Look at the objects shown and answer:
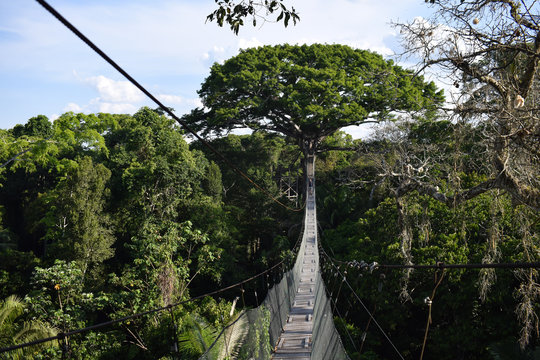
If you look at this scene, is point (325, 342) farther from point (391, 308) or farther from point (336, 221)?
point (336, 221)

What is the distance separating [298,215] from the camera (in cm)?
1504

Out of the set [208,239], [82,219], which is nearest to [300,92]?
[208,239]

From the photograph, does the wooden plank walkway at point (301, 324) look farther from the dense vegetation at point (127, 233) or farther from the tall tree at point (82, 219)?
the tall tree at point (82, 219)

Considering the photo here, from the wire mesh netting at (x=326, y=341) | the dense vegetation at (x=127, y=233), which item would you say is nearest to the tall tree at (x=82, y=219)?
the dense vegetation at (x=127, y=233)

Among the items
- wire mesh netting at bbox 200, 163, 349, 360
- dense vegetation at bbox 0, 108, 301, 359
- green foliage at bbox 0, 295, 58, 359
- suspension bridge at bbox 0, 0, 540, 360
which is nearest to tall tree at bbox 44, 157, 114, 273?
dense vegetation at bbox 0, 108, 301, 359

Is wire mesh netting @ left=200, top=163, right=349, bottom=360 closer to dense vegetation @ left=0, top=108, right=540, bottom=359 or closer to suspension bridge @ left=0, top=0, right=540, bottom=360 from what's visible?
suspension bridge @ left=0, top=0, right=540, bottom=360

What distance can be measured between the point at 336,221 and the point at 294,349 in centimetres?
942

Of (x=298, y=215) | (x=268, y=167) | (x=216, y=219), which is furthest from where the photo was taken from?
(x=268, y=167)

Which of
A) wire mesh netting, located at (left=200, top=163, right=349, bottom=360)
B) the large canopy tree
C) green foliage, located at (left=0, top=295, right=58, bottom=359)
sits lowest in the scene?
green foliage, located at (left=0, top=295, right=58, bottom=359)

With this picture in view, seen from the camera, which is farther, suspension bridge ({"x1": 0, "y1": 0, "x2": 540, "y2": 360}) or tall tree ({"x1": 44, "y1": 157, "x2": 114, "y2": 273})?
tall tree ({"x1": 44, "y1": 157, "x2": 114, "y2": 273})

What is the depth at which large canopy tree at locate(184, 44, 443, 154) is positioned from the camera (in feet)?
44.5

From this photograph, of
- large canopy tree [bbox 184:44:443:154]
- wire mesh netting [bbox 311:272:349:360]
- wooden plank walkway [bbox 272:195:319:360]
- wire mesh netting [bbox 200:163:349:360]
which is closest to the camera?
wire mesh netting [bbox 311:272:349:360]

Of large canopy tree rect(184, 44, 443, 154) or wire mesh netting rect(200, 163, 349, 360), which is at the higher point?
large canopy tree rect(184, 44, 443, 154)

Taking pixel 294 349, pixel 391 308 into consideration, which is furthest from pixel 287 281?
pixel 391 308
